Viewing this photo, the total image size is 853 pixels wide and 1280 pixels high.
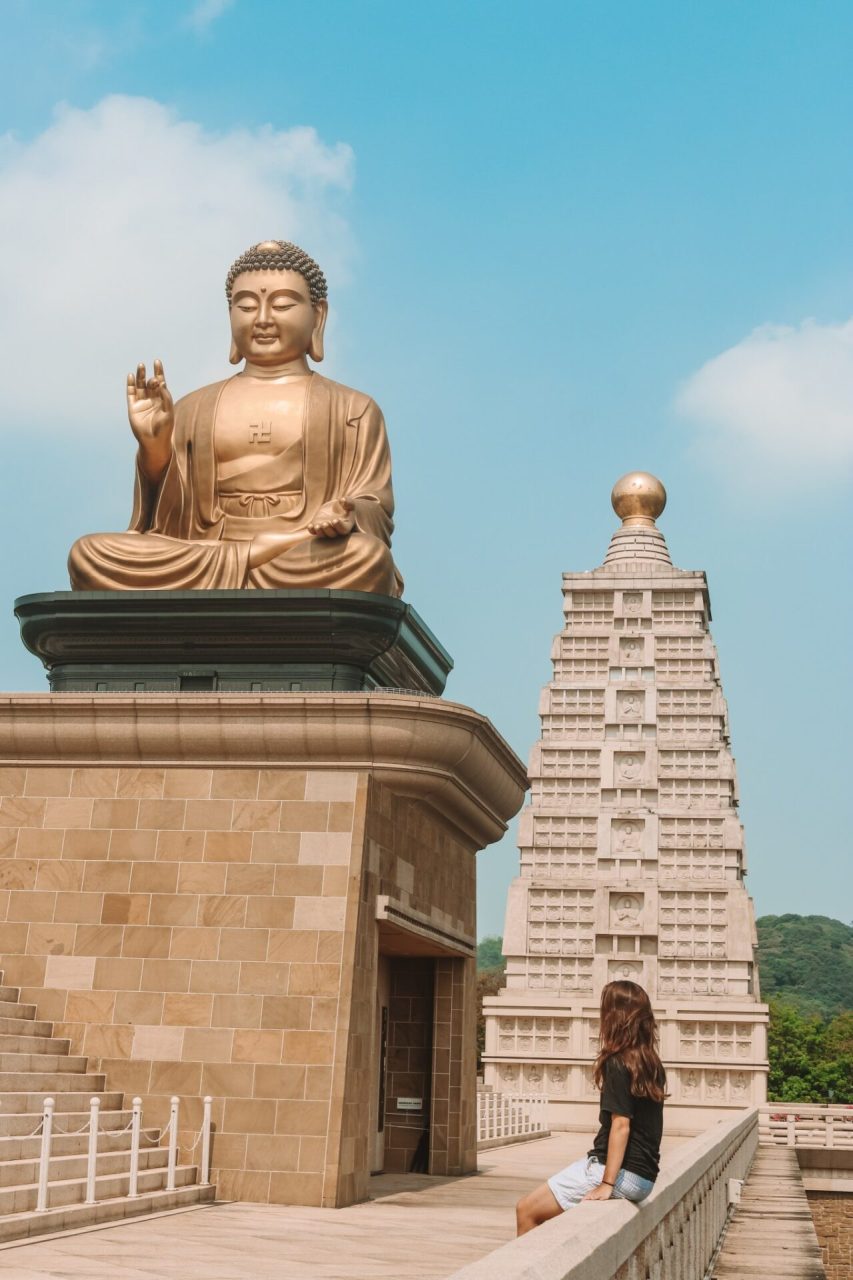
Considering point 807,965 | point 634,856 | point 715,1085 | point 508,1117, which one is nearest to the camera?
point 508,1117

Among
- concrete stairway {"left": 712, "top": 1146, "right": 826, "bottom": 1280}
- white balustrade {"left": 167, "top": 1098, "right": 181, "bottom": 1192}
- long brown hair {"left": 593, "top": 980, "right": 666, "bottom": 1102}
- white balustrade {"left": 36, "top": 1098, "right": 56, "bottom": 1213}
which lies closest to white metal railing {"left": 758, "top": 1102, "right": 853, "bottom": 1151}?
concrete stairway {"left": 712, "top": 1146, "right": 826, "bottom": 1280}

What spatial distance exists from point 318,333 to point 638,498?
105 feet

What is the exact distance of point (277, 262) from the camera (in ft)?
56.7

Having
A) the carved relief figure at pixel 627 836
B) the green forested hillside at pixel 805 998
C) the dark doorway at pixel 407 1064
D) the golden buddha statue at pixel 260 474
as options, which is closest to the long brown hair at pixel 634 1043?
the golden buddha statue at pixel 260 474

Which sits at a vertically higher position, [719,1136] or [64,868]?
[64,868]

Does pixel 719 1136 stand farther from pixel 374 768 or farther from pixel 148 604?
pixel 148 604

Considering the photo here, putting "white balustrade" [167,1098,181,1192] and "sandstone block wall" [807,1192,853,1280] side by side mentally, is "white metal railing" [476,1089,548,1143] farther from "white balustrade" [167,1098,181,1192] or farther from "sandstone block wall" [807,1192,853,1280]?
"white balustrade" [167,1098,181,1192]

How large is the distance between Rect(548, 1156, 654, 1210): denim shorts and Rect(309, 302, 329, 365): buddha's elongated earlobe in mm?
12851

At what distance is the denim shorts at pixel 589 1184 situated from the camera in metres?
6.05

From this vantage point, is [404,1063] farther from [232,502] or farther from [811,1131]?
[811,1131]

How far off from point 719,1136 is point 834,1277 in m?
13.6

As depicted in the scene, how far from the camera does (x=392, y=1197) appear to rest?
13.0m

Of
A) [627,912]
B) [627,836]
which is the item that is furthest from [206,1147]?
[627,836]

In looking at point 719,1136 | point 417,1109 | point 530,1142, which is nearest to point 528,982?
point 530,1142
